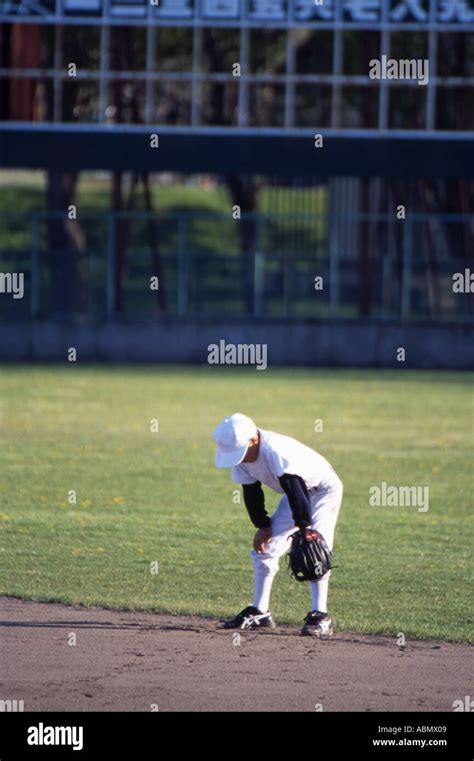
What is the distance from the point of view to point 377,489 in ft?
47.1

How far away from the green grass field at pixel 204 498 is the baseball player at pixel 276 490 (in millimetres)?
383

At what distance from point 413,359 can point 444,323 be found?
1.01 m

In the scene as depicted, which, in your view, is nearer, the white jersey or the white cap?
the white cap

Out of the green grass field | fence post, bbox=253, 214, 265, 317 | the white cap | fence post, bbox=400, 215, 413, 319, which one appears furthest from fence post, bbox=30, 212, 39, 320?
the white cap

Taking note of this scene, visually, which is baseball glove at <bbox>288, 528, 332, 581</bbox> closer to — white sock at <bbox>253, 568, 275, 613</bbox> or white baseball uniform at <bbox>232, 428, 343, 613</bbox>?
white baseball uniform at <bbox>232, 428, 343, 613</bbox>

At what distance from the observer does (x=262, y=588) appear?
8.62 metres

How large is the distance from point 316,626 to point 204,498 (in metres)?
5.36

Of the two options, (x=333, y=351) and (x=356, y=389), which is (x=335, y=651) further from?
(x=333, y=351)

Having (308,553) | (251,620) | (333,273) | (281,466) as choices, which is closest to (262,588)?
(251,620)

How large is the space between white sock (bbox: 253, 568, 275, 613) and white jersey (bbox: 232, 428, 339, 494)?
57 cm

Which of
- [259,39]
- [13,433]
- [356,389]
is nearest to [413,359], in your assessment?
[356,389]

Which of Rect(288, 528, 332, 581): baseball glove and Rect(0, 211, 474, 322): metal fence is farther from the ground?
Rect(0, 211, 474, 322): metal fence

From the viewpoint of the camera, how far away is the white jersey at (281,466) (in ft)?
26.7

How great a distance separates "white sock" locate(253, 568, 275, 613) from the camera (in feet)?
28.2
